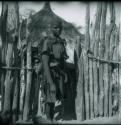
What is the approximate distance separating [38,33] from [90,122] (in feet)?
6.86

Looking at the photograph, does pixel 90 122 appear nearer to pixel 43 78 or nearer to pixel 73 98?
pixel 73 98

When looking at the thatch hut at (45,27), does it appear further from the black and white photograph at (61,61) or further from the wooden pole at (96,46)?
the wooden pole at (96,46)

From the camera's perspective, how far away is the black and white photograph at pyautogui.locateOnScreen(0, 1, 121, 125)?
8.21 metres

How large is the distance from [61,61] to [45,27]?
31.0 inches

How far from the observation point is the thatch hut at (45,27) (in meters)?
8.35

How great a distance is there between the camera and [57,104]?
839cm

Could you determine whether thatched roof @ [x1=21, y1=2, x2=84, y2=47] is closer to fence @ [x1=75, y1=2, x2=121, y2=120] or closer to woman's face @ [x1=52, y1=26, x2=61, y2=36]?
woman's face @ [x1=52, y1=26, x2=61, y2=36]

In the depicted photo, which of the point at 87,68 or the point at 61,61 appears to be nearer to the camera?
the point at 61,61

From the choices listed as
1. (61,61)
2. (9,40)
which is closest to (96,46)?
(61,61)

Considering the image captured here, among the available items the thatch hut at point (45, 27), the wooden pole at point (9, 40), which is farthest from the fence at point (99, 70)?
the wooden pole at point (9, 40)

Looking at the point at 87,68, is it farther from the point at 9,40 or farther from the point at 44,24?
the point at 9,40

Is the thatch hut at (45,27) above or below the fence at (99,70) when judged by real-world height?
above

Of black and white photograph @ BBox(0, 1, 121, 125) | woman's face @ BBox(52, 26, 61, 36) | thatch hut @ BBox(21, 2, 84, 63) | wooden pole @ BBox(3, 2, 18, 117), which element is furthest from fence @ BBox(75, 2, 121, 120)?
wooden pole @ BBox(3, 2, 18, 117)

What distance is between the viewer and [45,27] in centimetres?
840
